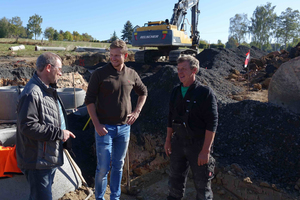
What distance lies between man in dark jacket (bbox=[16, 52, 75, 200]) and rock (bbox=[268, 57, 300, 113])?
5.13 m

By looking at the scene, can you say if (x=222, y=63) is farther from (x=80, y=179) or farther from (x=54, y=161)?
(x=54, y=161)

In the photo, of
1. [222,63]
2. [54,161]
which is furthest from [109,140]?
[222,63]

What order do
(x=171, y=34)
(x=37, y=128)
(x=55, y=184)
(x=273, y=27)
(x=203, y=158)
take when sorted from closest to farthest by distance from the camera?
(x=37, y=128) < (x=203, y=158) < (x=55, y=184) < (x=171, y=34) < (x=273, y=27)

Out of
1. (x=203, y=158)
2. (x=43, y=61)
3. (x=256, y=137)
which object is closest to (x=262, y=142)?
(x=256, y=137)

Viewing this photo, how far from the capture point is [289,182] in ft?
12.0

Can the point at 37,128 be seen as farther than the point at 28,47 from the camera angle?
No

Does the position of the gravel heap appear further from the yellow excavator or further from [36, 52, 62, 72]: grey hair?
the yellow excavator

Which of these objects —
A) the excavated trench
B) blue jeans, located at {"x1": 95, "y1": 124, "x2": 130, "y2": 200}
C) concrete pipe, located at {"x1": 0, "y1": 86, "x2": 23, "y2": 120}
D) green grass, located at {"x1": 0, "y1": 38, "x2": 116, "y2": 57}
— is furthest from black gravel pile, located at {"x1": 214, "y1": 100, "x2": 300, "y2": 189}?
green grass, located at {"x1": 0, "y1": 38, "x2": 116, "y2": 57}

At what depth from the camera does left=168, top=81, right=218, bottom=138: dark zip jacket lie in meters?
2.41

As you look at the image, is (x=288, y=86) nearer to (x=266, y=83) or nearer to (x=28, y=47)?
(x=266, y=83)

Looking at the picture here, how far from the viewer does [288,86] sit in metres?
5.44

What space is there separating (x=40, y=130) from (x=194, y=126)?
4.99 ft

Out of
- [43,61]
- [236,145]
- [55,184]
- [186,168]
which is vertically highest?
[43,61]

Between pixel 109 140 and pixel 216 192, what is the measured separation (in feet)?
6.84
